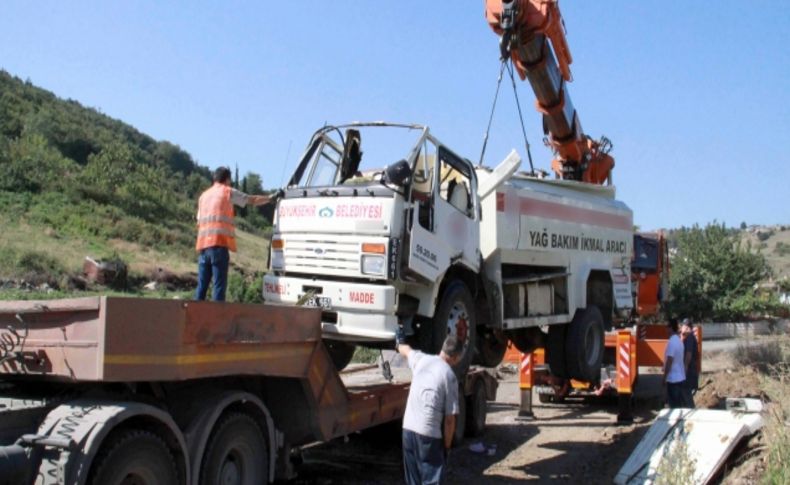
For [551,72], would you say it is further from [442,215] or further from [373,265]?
[373,265]

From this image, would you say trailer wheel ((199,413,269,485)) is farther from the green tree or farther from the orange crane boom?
the green tree

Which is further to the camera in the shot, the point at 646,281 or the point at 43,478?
the point at 646,281

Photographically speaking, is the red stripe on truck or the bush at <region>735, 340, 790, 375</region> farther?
the bush at <region>735, 340, 790, 375</region>

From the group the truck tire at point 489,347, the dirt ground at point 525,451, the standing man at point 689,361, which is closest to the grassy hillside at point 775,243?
the dirt ground at point 525,451

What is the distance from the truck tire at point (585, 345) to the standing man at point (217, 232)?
201 inches

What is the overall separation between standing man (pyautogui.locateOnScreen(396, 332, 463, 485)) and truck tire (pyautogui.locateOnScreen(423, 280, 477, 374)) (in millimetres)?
1340

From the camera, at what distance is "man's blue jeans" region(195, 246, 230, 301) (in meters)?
7.64

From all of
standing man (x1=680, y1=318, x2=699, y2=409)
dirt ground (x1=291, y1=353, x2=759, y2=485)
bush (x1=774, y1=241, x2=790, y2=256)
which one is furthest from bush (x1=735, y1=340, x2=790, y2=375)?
bush (x1=774, y1=241, x2=790, y2=256)

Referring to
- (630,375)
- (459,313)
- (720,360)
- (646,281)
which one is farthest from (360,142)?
(720,360)

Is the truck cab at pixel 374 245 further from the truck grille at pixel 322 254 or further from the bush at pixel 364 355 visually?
the bush at pixel 364 355

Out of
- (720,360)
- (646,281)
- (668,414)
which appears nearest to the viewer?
(668,414)

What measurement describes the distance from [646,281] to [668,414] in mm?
8352

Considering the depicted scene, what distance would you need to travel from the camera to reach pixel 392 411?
Result: 8.66m

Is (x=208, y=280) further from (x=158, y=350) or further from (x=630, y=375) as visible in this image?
(x=630, y=375)
